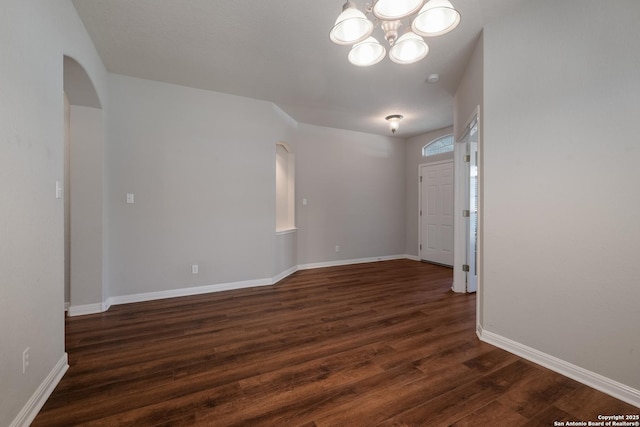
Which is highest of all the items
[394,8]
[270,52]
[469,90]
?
[270,52]

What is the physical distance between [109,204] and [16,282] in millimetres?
2047

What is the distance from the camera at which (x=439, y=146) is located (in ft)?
18.2

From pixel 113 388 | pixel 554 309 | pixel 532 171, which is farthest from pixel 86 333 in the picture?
pixel 532 171

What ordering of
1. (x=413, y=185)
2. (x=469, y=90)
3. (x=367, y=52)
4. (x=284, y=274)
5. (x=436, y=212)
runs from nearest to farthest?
(x=367, y=52)
(x=469, y=90)
(x=284, y=274)
(x=436, y=212)
(x=413, y=185)

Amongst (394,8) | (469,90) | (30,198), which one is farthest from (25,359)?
(469,90)

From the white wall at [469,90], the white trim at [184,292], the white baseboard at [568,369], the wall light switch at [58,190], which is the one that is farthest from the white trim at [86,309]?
the white wall at [469,90]

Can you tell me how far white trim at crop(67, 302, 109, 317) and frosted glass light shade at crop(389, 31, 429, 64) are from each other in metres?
3.84

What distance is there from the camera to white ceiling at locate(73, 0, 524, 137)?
2.13 m

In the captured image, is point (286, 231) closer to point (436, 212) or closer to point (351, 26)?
→ point (436, 212)

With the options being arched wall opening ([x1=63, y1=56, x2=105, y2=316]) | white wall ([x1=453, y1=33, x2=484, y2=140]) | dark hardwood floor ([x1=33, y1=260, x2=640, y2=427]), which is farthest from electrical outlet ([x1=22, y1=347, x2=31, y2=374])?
white wall ([x1=453, y1=33, x2=484, y2=140])

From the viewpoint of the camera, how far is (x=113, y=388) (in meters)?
1.72

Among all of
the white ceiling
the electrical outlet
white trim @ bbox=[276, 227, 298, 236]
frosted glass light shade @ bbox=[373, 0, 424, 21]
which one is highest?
the white ceiling

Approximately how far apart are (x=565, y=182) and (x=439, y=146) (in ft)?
13.0

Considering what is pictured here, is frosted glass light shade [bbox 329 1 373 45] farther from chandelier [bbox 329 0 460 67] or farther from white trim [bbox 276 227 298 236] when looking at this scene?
white trim [bbox 276 227 298 236]
